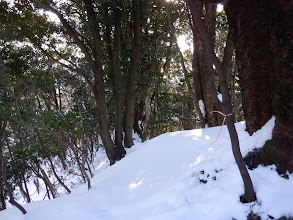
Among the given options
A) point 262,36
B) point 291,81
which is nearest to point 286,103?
point 291,81

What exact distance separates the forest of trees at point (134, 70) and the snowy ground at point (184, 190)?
0.18 metres

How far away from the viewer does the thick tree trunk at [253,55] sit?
2.97 m

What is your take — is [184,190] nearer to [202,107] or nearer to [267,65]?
[267,65]

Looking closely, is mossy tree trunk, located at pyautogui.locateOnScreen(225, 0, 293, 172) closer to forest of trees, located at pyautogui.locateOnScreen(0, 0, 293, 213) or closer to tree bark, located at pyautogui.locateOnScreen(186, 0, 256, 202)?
forest of trees, located at pyautogui.locateOnScreen(0, 0, 293, 213)

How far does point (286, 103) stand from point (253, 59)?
786mm

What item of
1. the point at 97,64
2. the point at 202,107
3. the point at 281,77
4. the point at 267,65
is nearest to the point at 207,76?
the point at 202,107

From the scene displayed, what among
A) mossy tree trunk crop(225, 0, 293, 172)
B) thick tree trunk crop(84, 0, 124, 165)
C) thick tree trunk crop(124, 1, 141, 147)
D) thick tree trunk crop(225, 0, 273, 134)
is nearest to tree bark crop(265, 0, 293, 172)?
mossy tree trunk crop(225, 0, 293, 172)

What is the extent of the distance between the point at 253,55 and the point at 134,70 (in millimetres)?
6130

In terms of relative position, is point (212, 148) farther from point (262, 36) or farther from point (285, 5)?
point (285, 5)

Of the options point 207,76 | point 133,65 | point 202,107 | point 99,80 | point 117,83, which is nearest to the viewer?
point 207,76

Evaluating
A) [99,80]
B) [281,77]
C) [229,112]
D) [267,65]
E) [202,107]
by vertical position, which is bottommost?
[202,107]

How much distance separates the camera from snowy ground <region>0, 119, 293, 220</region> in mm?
2600

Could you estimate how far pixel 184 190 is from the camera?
123 inches

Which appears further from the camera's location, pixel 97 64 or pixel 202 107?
pixel 97 64
